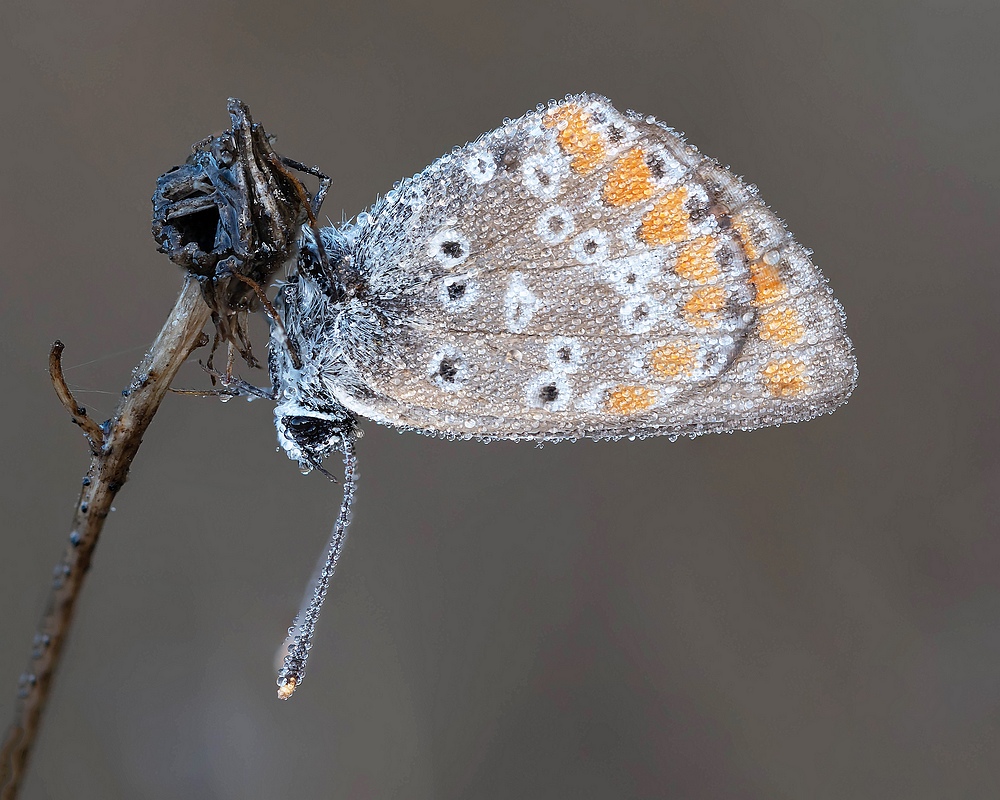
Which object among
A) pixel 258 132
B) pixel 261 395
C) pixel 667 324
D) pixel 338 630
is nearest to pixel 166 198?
pixel 258 132

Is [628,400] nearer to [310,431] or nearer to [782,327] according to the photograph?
[782,327]

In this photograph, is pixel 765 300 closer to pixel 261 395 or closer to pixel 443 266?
pixel 443 266

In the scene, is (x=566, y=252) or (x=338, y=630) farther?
(x=338, y=630)

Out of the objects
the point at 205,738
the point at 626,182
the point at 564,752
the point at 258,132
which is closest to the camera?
the point at 258,132

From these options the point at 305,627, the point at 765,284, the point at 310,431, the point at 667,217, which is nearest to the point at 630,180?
the point at 667,217

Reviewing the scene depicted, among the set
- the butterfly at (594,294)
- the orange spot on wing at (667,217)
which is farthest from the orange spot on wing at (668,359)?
the orange spot on wing at (667,217)

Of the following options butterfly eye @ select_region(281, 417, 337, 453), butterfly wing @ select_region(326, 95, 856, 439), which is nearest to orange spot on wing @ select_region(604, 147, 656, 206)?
butterfly wing @ select_region(326, 95, 856, 439)

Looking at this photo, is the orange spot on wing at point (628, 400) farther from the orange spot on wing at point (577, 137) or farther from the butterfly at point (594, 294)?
the orange spot on wing at point (577, 137)
